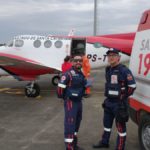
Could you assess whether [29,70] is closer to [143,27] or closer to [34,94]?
[34,94]

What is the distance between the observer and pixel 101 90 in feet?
47.7

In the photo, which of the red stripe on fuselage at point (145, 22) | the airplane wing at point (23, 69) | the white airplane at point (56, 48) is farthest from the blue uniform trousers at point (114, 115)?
the white airplane at point (56, 48)

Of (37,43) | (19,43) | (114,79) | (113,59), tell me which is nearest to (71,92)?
(114,79)

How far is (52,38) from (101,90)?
3006mm

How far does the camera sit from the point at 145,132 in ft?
18.8

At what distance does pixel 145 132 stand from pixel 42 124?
11.5ft

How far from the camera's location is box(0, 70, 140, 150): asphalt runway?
6910mm

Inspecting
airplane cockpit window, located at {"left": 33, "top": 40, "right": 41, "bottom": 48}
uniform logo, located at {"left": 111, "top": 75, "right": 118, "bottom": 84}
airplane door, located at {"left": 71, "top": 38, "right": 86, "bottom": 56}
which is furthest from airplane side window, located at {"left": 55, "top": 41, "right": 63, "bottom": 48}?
uniform logo, located at {"left": 111, "top": 75, "right": 118, "bottom": 84}

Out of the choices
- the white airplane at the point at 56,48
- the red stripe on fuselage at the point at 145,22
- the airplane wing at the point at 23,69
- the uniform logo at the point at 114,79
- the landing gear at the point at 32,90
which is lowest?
the landing gear at the point at 32,90

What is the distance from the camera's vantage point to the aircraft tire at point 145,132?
5.61 m

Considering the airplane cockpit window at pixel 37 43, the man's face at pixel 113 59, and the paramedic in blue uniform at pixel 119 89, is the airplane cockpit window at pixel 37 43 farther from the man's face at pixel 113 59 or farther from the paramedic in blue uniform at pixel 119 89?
the man's face at pixel 113 59

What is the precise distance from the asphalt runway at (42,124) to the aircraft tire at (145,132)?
0.71 m

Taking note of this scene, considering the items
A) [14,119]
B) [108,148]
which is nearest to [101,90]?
[14,119]

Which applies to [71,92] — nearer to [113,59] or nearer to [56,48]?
[113,59]
